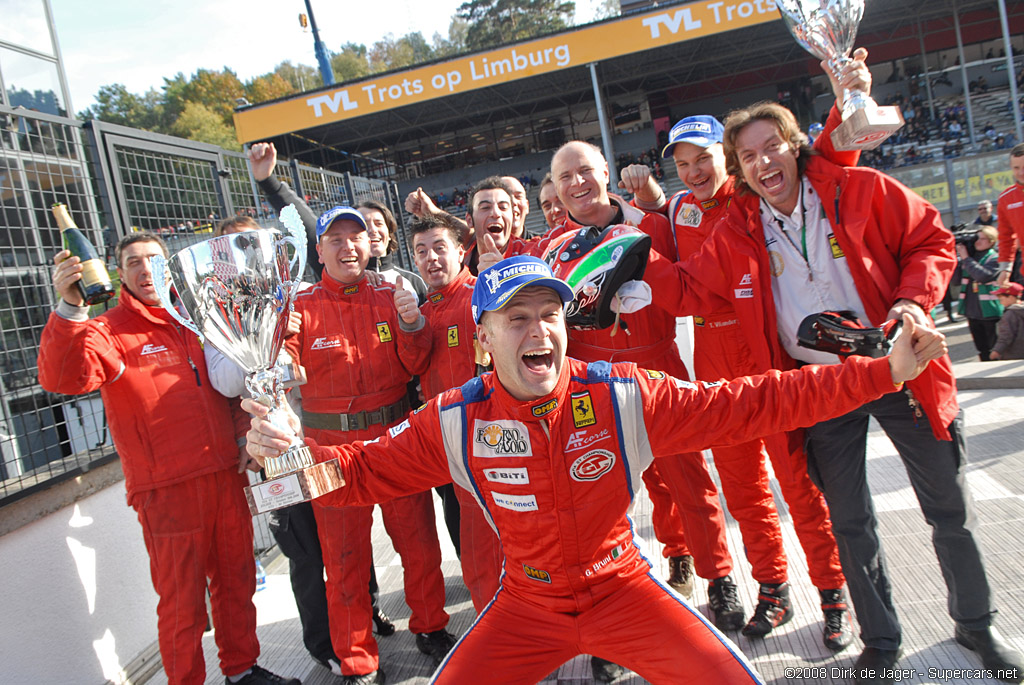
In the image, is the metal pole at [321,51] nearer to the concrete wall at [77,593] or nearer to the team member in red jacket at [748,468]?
the concrete wall at [77,593]

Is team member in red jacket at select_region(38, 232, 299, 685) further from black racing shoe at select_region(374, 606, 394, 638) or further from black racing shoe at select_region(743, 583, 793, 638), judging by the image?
black racing shoe at select_region(743, 583, 793, 638)

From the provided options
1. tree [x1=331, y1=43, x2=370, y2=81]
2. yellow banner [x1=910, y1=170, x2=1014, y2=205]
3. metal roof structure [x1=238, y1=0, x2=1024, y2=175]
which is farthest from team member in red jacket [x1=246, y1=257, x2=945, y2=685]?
tree [x1=331, y1=43, x2=370, y2=81]

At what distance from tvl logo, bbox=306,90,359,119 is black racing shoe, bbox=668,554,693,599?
19.7 meters

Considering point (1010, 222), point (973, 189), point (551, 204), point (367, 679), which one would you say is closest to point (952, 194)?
point (973, 189)

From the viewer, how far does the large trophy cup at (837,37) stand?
2.25 meters

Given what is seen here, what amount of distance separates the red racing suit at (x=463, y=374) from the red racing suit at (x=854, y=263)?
3.50ft

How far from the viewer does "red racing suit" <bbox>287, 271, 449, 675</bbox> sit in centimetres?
305

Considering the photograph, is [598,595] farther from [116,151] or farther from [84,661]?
[116,151]

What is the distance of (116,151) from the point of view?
4.43 meters

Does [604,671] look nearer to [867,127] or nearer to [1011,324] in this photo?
[867,127]

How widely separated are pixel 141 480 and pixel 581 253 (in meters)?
2.12

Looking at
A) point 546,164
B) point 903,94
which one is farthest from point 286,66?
point 903,94

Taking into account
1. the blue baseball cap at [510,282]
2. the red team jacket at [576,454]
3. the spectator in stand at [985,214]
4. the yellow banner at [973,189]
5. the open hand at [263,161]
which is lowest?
the red team jacket at [576,454]

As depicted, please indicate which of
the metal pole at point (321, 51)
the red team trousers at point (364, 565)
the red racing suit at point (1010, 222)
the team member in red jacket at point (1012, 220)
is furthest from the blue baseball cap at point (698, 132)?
the metal pole at point (321, 51)
